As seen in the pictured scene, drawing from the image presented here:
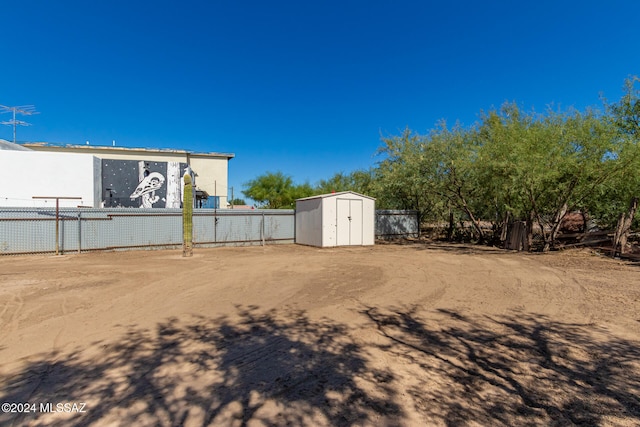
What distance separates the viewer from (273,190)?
41875 millimetres

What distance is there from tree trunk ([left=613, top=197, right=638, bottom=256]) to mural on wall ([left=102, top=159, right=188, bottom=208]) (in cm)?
2268

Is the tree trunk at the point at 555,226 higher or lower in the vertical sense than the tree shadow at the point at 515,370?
higher

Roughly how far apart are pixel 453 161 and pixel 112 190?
768 inches

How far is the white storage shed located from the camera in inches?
624

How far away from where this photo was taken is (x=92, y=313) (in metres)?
5.25

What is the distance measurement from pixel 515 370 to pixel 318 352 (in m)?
1.95

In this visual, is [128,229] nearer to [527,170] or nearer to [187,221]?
[187,221]

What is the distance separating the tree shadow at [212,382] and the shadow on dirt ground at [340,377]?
10 millimetres

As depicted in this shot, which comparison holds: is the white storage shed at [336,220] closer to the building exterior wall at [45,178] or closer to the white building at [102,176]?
the white building at [102,176]

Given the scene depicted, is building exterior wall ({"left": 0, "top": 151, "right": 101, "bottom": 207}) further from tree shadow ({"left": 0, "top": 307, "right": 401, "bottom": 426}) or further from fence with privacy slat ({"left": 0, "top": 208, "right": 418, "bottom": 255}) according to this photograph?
tree shadow ({"left": 0, "top": 307, "right": 401, "bottom": 426})

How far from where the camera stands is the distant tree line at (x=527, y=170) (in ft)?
37.1

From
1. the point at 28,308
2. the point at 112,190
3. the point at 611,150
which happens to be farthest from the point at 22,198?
the point at 611,150

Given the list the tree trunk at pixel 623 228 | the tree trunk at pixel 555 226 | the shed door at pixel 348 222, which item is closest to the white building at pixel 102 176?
the shed door at pixel 348 222

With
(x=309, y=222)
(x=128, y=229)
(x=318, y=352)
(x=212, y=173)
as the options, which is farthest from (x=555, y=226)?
(x=212, y=173)
